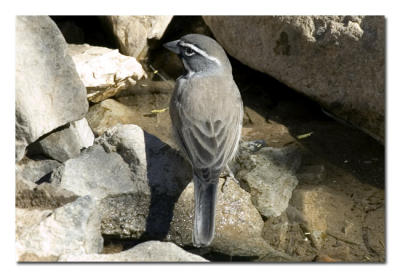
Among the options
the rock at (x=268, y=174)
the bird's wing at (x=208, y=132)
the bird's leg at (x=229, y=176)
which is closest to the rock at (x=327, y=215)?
the rock at (x=268, y=174)

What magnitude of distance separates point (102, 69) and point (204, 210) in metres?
2.44

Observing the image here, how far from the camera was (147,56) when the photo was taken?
873 cm

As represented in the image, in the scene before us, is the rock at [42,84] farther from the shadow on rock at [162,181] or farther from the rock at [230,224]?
the rock at [230,224]

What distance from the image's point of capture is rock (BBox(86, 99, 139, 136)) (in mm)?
7938

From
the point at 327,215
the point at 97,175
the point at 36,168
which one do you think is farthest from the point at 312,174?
the point at 36,168

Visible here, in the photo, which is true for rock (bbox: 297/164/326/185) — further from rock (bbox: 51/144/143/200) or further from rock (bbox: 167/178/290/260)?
rock (bbox: 51/144/143/200)

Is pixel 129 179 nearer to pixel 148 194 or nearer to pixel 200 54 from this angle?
pixel 148 194

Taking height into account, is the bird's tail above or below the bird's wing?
below

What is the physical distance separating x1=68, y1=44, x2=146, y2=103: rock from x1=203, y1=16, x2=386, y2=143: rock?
1255 millimetres

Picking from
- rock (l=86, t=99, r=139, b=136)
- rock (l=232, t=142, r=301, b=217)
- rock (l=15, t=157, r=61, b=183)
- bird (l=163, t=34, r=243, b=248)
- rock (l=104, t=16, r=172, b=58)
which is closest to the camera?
bird (l=163, t=34, r=243, b=248)

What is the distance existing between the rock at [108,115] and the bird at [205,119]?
3.98 ft

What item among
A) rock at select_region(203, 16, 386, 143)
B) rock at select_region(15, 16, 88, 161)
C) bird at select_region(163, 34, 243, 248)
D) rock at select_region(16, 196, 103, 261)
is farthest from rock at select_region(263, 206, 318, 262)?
rock at select_region(15, 16, 88, 161)

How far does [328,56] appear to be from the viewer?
7574 mm

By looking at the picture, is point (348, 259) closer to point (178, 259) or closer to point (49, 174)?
point (178, 259)
